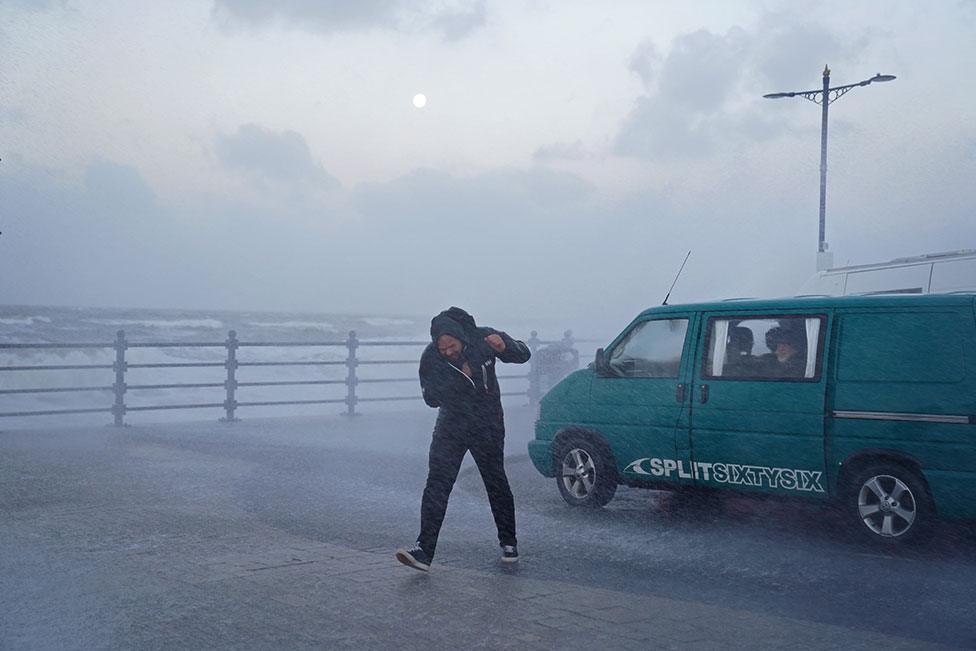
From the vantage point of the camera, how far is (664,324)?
31.0 ft

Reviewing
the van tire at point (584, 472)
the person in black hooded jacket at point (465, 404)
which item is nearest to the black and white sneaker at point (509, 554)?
the person in black hooded jacket at point (465, 404)

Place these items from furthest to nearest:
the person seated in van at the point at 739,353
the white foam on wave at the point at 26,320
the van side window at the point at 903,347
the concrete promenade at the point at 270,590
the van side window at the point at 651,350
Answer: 1. the white foam on wave at the point at 26,320
2. the van side window at the point at 651,350
3. the person seated in van at the point at 739,353
4. the van side window at the point at 903,347
5. the concrete promenade at the point at 270,590

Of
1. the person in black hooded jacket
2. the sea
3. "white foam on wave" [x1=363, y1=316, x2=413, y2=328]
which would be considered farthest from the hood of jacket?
"white foam on wave" [x1=363, y1=316, x2=413, y2=328]

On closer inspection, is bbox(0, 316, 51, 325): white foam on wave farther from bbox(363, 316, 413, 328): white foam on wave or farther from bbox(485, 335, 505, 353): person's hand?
bbox(485, 335, 505, 353): person's hand

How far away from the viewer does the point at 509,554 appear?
23.6 ft

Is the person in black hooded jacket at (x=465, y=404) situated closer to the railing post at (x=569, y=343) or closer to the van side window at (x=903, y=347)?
the van side window at (x=903, y=347)

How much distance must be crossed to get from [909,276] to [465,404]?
6501mm

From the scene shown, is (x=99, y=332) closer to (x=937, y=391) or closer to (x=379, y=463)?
(x=379, y=463)

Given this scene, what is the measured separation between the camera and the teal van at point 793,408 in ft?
24.6

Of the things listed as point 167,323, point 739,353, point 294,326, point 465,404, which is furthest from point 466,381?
point 294,326

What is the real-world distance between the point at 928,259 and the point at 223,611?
8.58m

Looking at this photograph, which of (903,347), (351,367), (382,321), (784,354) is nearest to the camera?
(903,347)

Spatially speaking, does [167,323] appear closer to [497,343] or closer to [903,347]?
[497,343]

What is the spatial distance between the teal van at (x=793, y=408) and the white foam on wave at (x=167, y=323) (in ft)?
180
